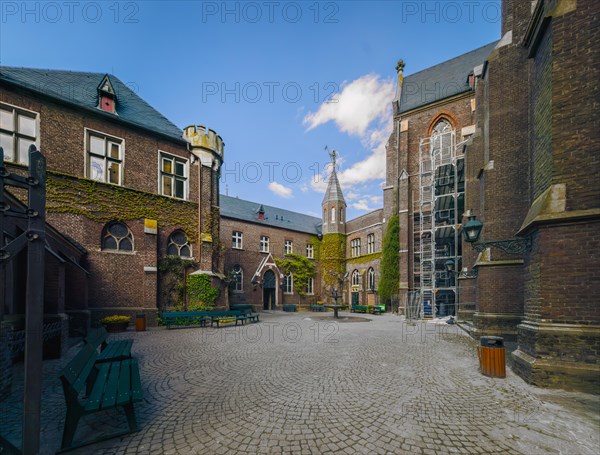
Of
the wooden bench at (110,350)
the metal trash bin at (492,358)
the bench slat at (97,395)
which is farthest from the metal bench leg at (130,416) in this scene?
the metal trash bin at (492,358)

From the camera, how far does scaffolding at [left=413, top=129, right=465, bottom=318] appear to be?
2230cm

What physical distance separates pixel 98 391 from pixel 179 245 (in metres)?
12.9

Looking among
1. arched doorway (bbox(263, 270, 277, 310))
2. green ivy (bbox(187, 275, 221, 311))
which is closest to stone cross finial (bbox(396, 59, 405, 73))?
arched doorway (bbox(263, 270, 277, 310))

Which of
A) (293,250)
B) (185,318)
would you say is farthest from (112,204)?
(293,250)

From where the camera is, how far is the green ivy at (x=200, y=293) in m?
15.6

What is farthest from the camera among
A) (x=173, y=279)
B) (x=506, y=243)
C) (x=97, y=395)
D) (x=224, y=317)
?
(x=224, y=317)

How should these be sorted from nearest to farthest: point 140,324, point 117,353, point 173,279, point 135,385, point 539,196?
point 135,385, point 117,353, point 539,196, point 140,324, point 173,279

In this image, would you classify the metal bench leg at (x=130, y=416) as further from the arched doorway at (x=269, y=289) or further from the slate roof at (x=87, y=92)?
the arched doorway at (x=269, y=289)

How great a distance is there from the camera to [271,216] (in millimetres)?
34906

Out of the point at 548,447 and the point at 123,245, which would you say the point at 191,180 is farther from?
the point at 548,447

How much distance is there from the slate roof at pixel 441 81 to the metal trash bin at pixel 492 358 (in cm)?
2376

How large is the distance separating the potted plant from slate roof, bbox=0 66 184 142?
953cm

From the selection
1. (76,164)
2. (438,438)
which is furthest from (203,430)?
(76,164)
